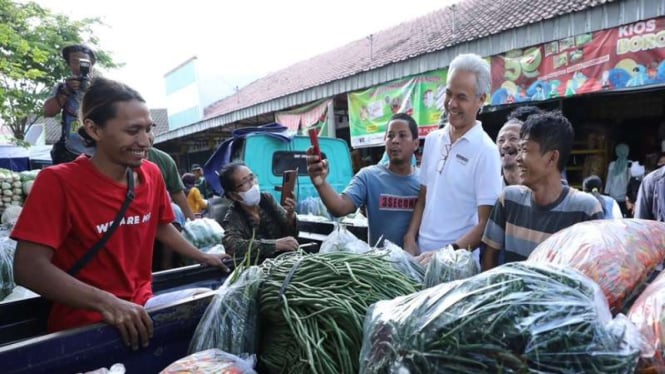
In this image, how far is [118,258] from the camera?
1617 mm

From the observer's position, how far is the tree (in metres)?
9.70

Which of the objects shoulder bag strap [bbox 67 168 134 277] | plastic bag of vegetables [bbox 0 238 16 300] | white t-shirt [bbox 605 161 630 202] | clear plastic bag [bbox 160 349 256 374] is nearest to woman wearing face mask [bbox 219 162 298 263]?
shoulder bag strap [bbox 67 168 134 277]

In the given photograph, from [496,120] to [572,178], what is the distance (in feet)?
5.95

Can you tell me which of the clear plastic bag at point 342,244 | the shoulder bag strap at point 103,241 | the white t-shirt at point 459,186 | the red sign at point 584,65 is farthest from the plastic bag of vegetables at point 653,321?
the red sign at point 584,65

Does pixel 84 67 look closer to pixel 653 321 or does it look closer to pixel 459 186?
pixel 459 186

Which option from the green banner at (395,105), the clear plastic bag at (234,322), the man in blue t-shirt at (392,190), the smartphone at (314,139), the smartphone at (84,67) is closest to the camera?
the clear plastic bag at (234,322)

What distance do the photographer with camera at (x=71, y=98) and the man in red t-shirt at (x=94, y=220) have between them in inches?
71.7

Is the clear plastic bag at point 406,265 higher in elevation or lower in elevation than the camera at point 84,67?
lower

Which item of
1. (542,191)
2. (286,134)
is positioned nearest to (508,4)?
(286,134)

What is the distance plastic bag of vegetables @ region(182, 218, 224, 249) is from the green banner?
464cm

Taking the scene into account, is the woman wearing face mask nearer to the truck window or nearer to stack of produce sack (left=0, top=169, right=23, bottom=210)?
the truck window

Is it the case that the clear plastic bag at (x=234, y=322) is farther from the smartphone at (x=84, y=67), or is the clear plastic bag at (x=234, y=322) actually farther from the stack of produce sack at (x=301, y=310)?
the smartphone at (x=84, y=67)

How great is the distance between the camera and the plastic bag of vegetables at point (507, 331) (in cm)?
63

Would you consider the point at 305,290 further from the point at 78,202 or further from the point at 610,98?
the point at 610,98
